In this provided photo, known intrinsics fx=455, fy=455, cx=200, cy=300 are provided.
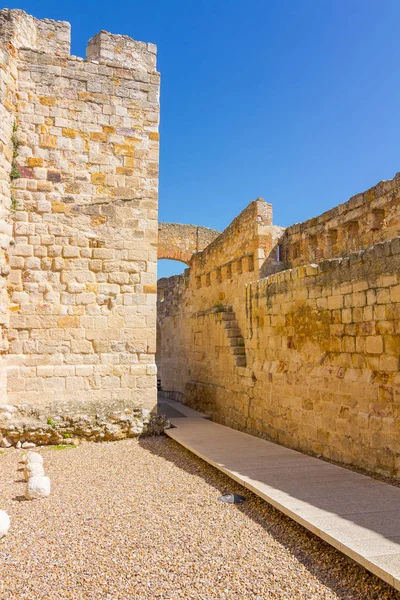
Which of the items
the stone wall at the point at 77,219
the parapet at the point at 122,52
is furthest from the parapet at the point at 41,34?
the parapet at the point at 122,52

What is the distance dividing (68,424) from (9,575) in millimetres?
3742

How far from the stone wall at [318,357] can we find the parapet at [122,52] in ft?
11.6

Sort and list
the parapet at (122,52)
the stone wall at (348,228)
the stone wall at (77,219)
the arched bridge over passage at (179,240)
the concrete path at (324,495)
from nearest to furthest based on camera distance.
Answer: the concrete path at (324,495)
the stone wall at (77,219)
the stone wall at (348,228)
the parapet at (122,52)
the arched bridge over passage at (179,240)

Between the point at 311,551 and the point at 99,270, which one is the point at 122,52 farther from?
the point at 311,551

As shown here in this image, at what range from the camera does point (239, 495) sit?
445cm

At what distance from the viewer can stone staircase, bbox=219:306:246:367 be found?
8.23 meters

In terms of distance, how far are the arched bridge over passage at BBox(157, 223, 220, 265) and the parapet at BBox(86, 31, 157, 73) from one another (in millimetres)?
9765

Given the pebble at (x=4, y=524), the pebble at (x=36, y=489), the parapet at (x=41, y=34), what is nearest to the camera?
the pebble at (x=4, y=524)

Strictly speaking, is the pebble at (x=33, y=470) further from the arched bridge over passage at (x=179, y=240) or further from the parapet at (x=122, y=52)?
the arched bridge over passage at (x=179, y=240)

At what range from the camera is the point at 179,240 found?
17.7 metres

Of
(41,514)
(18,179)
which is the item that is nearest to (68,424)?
(41,514)

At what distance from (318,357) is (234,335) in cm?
321

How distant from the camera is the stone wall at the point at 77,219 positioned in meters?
6.71

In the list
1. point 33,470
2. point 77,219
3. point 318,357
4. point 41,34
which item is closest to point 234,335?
point 318,357
